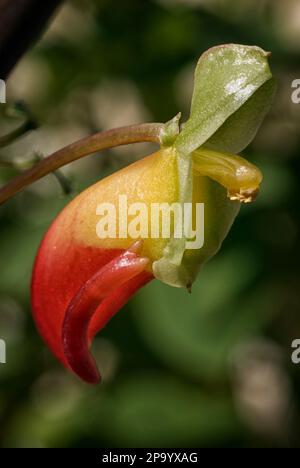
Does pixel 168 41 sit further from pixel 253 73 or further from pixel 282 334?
pixel 253 73

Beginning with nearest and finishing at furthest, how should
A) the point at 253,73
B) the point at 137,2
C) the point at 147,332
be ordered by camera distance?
1. the point at 253,73
2. the point at 147,332
3. the point at 137,2

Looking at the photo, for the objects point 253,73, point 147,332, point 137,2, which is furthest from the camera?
point 137,2

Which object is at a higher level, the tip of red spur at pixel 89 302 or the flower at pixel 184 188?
the flower at pixel 184 188

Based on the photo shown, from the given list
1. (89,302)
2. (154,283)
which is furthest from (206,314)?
(89,302)

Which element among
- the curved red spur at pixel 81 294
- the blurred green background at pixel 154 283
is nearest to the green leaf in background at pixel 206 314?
the blurred green background at pixel 154 283

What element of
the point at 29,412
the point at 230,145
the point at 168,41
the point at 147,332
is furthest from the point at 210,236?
the point at 29,412

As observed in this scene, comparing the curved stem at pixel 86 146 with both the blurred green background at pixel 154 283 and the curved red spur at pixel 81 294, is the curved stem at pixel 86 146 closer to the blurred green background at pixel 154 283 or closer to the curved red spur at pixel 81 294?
the curved red spur at pixel 81 294

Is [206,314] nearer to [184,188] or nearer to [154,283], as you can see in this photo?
[154,283]
